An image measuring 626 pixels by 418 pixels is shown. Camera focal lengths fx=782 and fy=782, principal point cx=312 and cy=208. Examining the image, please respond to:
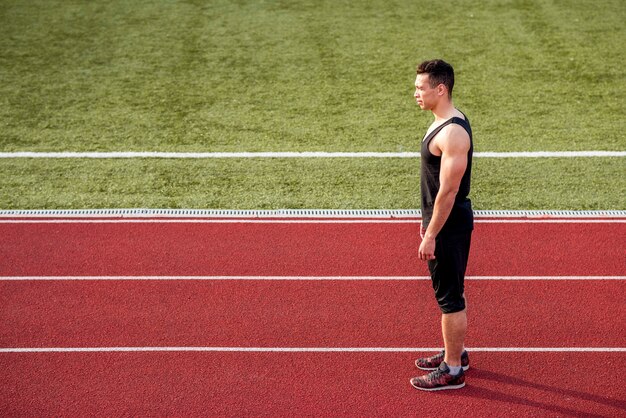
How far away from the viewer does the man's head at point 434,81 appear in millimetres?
4277

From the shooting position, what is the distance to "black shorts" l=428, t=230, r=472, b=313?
441 cm

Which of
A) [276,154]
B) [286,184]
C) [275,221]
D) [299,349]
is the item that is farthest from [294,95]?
[299,349]

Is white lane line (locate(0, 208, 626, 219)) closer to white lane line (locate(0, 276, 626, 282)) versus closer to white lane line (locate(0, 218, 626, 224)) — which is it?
white lane line (locate(0, 218, 626, 224))

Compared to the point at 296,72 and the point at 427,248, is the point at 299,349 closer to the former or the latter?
the point at 427,248

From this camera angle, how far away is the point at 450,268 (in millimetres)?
4449

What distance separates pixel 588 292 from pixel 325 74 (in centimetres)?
550

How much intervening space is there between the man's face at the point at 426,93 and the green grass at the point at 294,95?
286 cm

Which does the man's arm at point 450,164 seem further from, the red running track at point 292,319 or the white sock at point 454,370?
the red running track at point 292,319

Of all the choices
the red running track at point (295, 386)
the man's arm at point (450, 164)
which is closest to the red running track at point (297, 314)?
the red running track at point (295, 386)

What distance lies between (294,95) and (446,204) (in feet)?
18.8

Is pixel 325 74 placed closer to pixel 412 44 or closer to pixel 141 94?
pixel 412 44

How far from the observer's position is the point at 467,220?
4.43m

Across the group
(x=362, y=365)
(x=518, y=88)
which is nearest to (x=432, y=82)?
(x=362, y=365)

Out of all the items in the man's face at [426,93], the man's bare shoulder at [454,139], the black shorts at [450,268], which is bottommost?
the black shorts at [450,268]
